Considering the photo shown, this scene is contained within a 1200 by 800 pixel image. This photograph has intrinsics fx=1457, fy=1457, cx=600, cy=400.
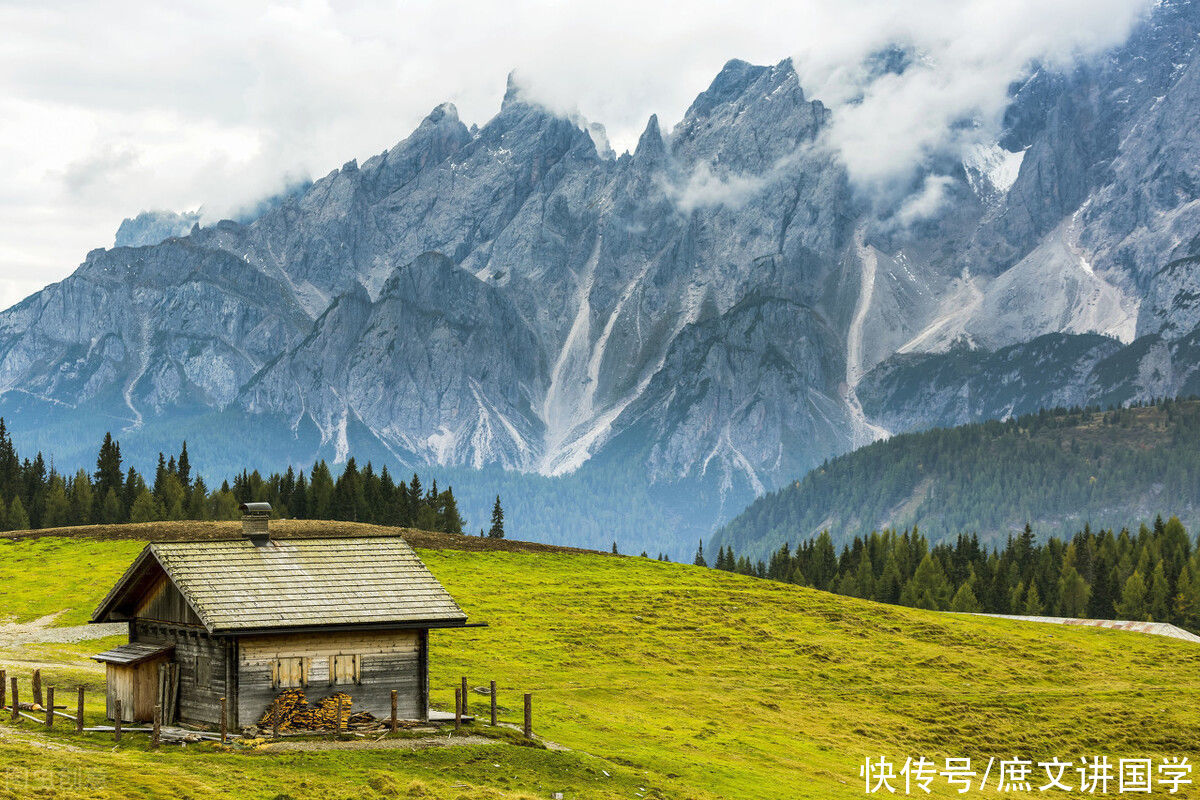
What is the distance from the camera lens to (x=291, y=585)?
2160 inches

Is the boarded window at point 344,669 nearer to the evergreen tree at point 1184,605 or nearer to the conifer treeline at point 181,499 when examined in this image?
the conifer treeline at point 181,499

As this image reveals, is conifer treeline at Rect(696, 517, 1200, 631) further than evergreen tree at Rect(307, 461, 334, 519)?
No

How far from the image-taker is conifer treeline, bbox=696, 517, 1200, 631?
16338 centimetres

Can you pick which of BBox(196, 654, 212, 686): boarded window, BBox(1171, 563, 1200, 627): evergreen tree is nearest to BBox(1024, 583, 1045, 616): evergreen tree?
BBox(1171, 563, 1200, 627): evergreen tree

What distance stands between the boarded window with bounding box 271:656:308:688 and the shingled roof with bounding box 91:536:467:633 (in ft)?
5.46

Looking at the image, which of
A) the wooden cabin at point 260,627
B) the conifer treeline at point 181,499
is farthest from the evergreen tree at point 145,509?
the wooden cabin at point 260,627

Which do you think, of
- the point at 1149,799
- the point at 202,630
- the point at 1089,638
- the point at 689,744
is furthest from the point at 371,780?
the point at 1089,638

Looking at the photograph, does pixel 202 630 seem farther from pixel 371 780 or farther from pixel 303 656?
pixel 371 780

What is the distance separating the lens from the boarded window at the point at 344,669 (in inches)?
2133

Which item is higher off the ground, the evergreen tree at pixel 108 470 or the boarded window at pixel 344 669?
the evergreen tree at pixel 108 470

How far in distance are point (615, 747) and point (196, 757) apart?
19336 millimetres

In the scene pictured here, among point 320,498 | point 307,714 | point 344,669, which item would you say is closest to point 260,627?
point 307,714

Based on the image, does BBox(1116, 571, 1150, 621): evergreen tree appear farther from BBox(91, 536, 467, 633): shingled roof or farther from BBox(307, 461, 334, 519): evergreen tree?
BBox(91, 536, 467, 633): shingled roof

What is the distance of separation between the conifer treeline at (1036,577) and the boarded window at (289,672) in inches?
4804
